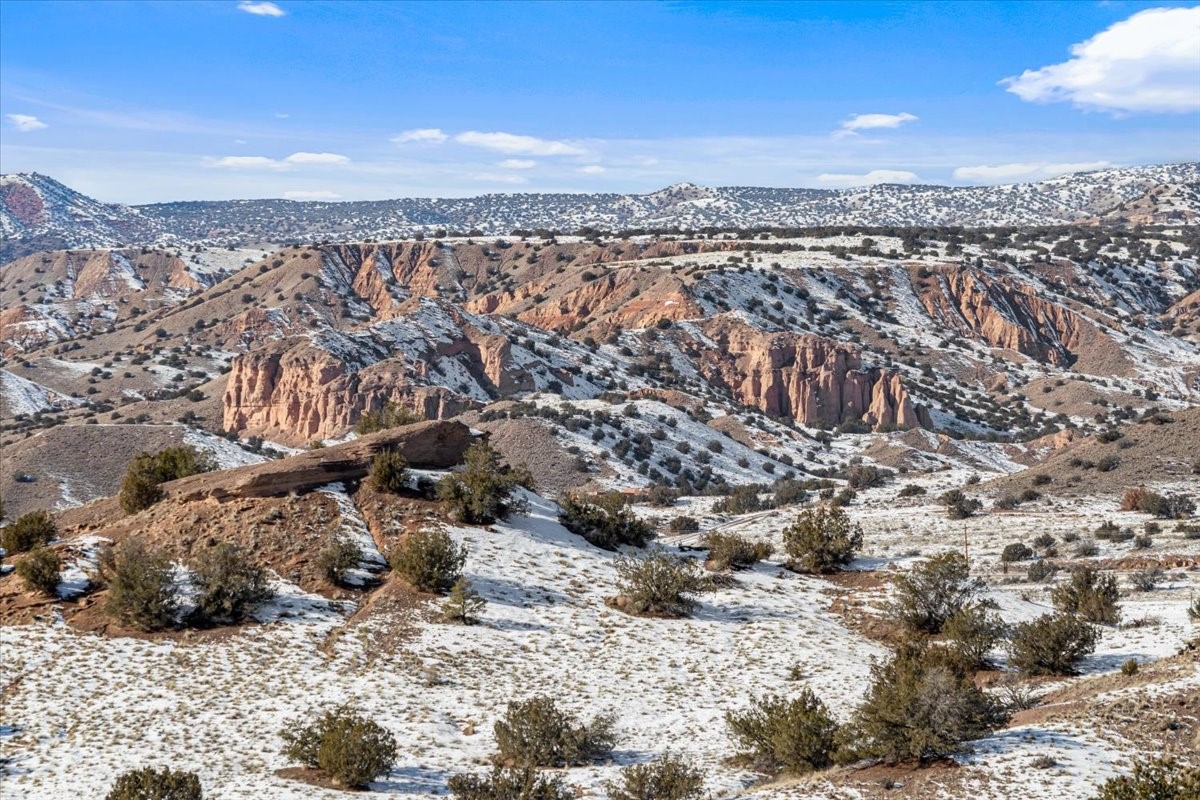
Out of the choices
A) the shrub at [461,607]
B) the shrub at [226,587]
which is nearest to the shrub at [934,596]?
the shrub at [461,607]

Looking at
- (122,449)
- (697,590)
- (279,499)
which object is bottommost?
(122,449)

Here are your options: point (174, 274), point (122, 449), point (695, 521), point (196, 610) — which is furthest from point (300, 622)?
point (174, 274)

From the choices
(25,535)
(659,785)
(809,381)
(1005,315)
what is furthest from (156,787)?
(1005,315)

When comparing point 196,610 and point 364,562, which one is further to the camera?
point 364,562

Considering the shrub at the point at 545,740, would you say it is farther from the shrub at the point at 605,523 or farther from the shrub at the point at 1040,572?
the shrub at the point at 1040,572

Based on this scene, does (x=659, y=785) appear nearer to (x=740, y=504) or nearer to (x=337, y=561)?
(x=337, y=561)

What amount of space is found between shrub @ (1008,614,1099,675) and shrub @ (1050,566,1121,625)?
2.37 m

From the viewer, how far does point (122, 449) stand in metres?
55.5

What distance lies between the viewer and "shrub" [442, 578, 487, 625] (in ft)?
63.8

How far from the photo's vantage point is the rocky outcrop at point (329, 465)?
23.3m

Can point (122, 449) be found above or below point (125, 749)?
below

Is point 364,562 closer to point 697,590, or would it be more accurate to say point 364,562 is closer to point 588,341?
point 697,590

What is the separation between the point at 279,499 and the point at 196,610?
14.8 feet

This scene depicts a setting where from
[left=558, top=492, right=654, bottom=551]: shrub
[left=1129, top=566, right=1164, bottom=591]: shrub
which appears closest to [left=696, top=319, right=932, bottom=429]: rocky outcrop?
[left=1129, top=566, right=1164, bottom=591]: shrub
